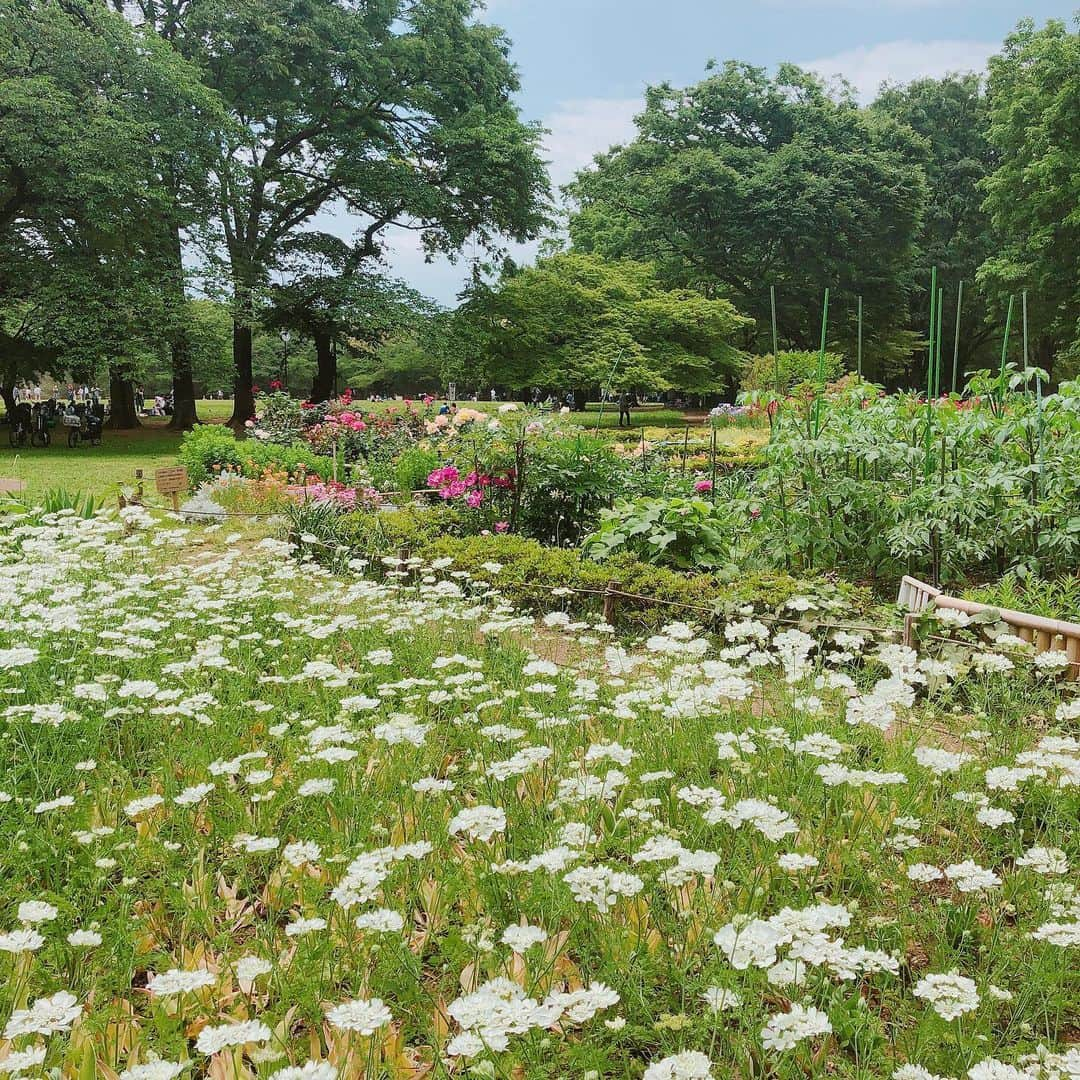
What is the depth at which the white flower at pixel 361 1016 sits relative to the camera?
53.0 inches

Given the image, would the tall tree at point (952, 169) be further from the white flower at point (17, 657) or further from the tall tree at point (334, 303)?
the white flower at point (17, 657)

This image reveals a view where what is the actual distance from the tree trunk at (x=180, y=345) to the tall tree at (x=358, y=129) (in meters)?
1.16

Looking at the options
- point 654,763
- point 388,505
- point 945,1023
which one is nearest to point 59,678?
point 654,763

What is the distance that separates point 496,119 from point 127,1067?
23535mm

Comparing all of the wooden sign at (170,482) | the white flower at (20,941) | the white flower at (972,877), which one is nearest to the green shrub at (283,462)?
the wooden sign at (170,482)

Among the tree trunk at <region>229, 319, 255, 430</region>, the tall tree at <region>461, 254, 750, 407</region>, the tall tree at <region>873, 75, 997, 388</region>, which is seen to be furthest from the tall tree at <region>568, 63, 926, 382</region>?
the tree trunk at <region>229, 319, 255, 430</region>

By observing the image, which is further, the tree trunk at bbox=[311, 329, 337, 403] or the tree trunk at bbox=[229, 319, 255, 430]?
the tree trunk at bbox=[311, 329, 337, 403]

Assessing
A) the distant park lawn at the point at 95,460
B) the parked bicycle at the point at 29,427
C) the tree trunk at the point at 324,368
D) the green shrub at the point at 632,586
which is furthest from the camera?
the tree trunk at the point at 324,368

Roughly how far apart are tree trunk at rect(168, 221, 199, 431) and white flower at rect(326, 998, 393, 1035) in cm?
1742

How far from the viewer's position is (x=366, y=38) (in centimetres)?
2084

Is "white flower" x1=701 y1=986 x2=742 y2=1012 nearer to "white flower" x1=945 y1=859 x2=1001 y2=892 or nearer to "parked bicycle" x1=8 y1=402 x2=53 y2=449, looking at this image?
"white flower" x1=945 y1=859 x2=1001 y2=892

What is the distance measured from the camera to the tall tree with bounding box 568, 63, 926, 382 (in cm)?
2598

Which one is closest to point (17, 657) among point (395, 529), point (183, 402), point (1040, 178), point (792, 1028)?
point (792, 1028)

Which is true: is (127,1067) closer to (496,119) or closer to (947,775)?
(947,775)
